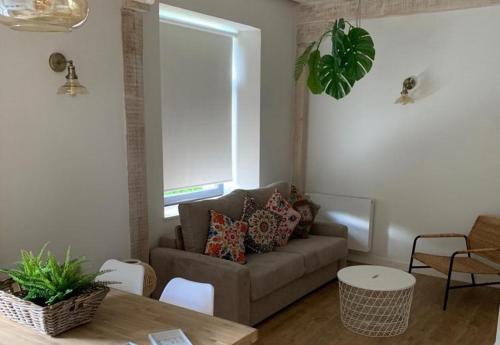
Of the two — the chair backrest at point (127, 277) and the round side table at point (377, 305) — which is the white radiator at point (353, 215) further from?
the chair backrest at point (127, 277)

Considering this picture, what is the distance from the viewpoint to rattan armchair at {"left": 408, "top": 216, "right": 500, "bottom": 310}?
371 centimetres

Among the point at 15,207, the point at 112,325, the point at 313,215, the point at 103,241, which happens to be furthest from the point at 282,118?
the point at 112,325

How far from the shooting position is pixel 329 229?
4.48 meters

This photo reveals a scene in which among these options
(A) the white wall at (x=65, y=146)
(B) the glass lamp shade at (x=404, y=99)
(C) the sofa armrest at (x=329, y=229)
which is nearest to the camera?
(A) the white wall at (x=65, y=146)

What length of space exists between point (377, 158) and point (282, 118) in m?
1.07

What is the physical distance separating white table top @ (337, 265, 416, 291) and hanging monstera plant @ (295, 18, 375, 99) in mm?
1533

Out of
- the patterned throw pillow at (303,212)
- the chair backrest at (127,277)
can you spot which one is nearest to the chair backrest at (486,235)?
the patterned throw pillow at (303,212)

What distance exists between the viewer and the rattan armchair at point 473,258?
3715mm

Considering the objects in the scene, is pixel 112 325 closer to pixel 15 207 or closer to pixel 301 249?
pixel 15 207

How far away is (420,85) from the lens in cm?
439

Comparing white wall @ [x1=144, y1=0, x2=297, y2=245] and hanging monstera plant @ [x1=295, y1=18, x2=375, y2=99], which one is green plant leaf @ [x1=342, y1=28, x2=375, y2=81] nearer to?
hanging monstera plant @ [x1=295, y1=18, x2=375, y2=99]

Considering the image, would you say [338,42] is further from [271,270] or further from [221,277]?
[221,277]

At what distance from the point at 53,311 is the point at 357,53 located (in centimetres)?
316

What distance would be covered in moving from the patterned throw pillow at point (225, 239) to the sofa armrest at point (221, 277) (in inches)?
5.9
